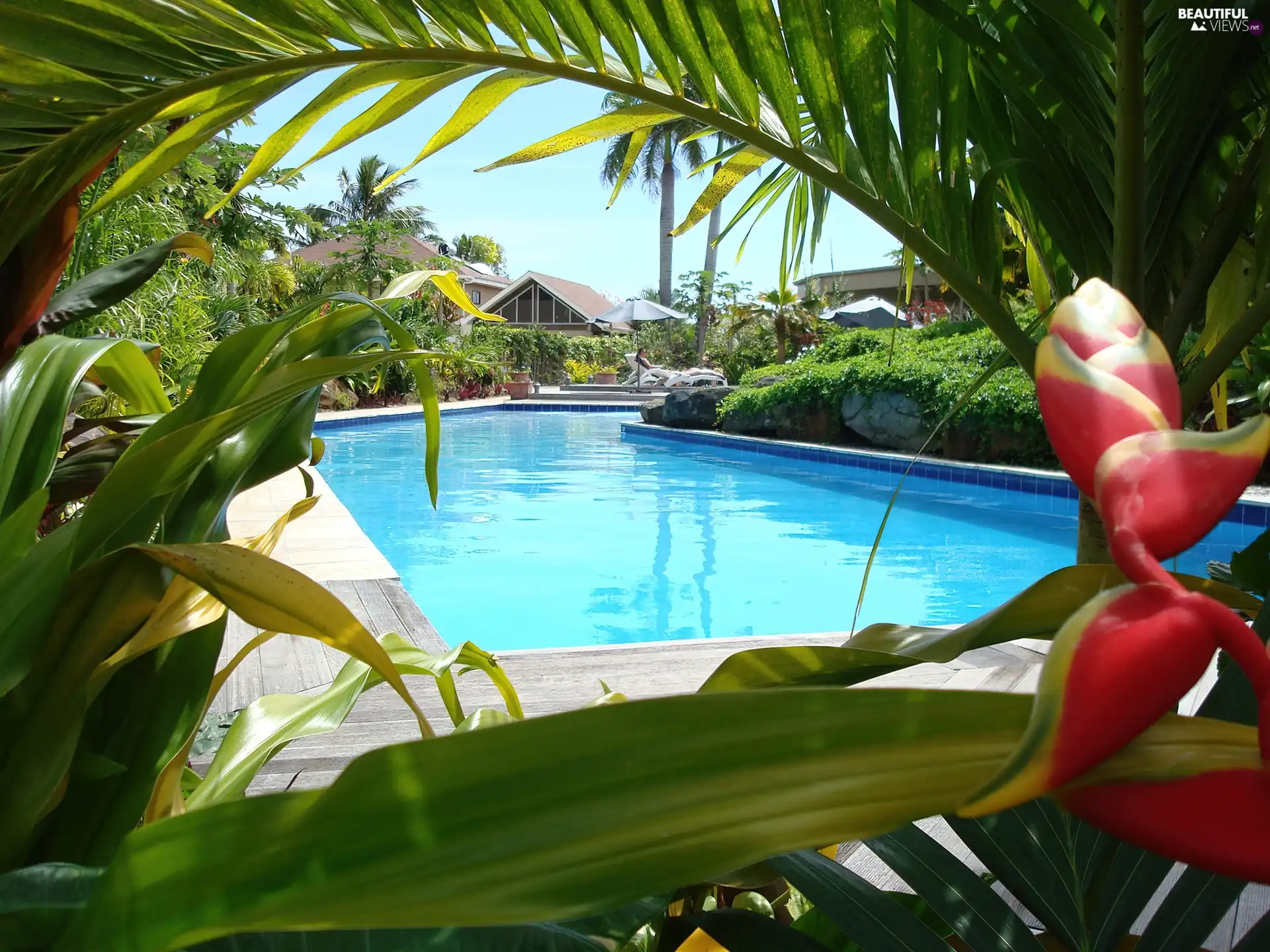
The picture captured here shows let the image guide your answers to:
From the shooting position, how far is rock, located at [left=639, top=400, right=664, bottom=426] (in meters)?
17.5

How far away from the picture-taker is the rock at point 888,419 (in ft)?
42.4

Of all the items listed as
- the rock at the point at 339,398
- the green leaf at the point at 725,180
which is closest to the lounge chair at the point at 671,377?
the rock at the point at 339,398

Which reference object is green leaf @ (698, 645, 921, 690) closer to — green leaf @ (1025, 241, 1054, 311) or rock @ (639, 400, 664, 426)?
green leaf @ (1025, 241, 1054, 311)

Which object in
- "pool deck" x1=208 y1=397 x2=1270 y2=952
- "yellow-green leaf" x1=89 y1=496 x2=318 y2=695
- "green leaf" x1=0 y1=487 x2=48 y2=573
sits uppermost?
"green leaf" x1=0 y1=487 x2=48 y2=573

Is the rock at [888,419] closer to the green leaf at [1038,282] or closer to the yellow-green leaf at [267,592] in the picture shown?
the green leaf at [1038,282]

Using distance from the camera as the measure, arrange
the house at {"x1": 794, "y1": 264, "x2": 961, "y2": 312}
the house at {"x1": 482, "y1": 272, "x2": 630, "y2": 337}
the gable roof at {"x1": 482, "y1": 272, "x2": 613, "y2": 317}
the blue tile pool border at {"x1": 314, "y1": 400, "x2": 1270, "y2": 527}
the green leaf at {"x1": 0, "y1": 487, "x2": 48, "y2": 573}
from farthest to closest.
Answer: the house at {"x1": 482, "y1": 272, "x2": 630, "y2": 337} < the gable roof at {"x1": 482, "y1": 272, "x2": 613, "y2": 317} < the house at {"x1": 794, "y1": 264, "x2": 961, "y2": 312} < the blue tile pool border at {"x1": 314, "y1": 400, "x2": 1270, "y2": 527} < the green leaf at {"x1": 0, "y1": 487, "x2": 48, "y2": 573}

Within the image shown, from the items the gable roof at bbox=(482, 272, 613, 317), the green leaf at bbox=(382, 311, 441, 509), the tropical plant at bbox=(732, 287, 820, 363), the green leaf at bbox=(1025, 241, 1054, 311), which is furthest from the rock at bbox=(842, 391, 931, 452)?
the gable roof at bbox=(482, 272, 613, 317)

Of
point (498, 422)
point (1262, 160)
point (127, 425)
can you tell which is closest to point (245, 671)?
point (127, 425)

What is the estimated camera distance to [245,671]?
3.25m

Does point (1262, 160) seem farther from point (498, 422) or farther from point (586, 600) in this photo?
point (498, 422)

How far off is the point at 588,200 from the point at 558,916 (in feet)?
212

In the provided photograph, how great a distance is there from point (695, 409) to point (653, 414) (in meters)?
1.11

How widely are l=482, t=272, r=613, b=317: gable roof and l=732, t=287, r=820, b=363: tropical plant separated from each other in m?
11.1

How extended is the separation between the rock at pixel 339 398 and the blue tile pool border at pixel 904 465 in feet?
18.0
